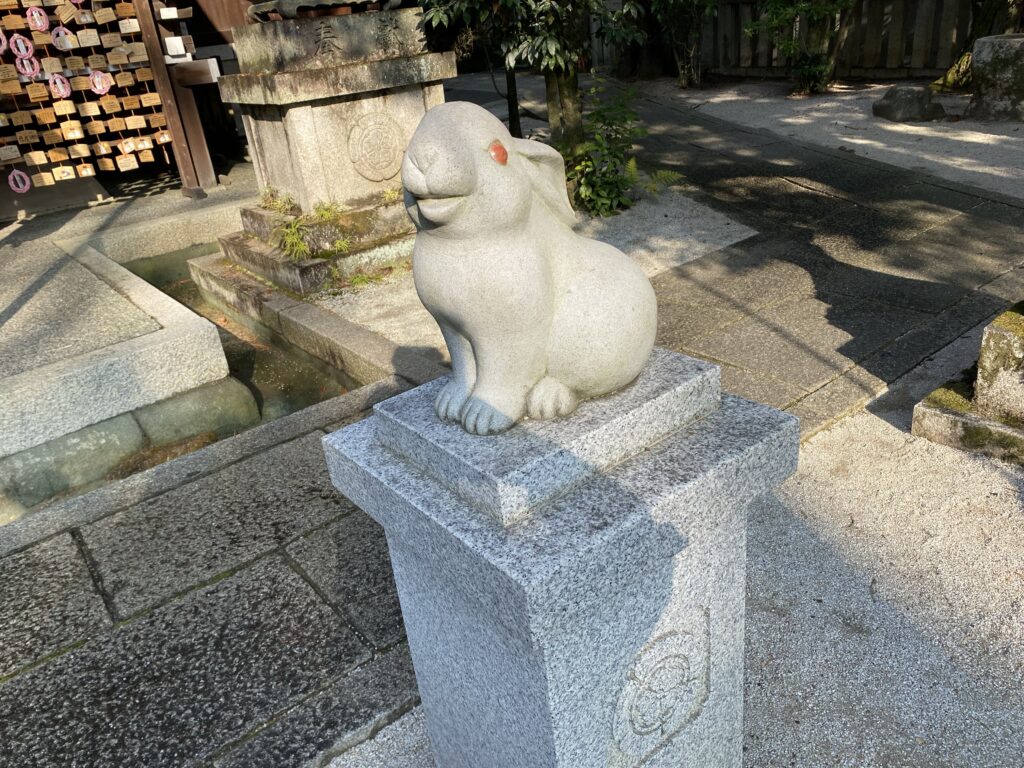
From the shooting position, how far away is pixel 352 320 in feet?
18.2

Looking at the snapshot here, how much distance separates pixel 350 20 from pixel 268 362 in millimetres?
2869

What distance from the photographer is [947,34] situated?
12008 mm

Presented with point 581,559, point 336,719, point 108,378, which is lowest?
point 336,719

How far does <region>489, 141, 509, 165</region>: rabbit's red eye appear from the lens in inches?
66.3

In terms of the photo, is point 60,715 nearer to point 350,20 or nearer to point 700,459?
point 700,459

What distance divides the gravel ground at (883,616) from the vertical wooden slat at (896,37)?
11684 mm

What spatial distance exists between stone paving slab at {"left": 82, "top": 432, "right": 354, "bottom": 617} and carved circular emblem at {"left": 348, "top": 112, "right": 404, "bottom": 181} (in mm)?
3582

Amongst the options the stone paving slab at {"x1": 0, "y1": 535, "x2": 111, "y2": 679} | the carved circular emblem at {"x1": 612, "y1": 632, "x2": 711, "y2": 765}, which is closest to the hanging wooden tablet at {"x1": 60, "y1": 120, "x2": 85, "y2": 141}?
the stone paving slab at {"x1": 0, "y1": 535, "x2": 111, "y2": 679}

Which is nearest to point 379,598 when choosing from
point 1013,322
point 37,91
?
point 1013,322

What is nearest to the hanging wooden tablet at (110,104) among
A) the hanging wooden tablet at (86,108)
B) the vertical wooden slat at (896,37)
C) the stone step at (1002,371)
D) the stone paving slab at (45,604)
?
the hanging wooden tablet at (86,108)

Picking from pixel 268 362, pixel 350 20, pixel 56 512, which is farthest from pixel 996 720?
pixel 350 20

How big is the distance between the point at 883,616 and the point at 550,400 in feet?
5.32

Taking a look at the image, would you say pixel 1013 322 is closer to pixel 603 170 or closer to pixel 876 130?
pixel 603 170

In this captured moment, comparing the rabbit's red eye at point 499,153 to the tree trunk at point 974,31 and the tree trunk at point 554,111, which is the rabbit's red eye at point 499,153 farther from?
the tree trunk at point 974,31
